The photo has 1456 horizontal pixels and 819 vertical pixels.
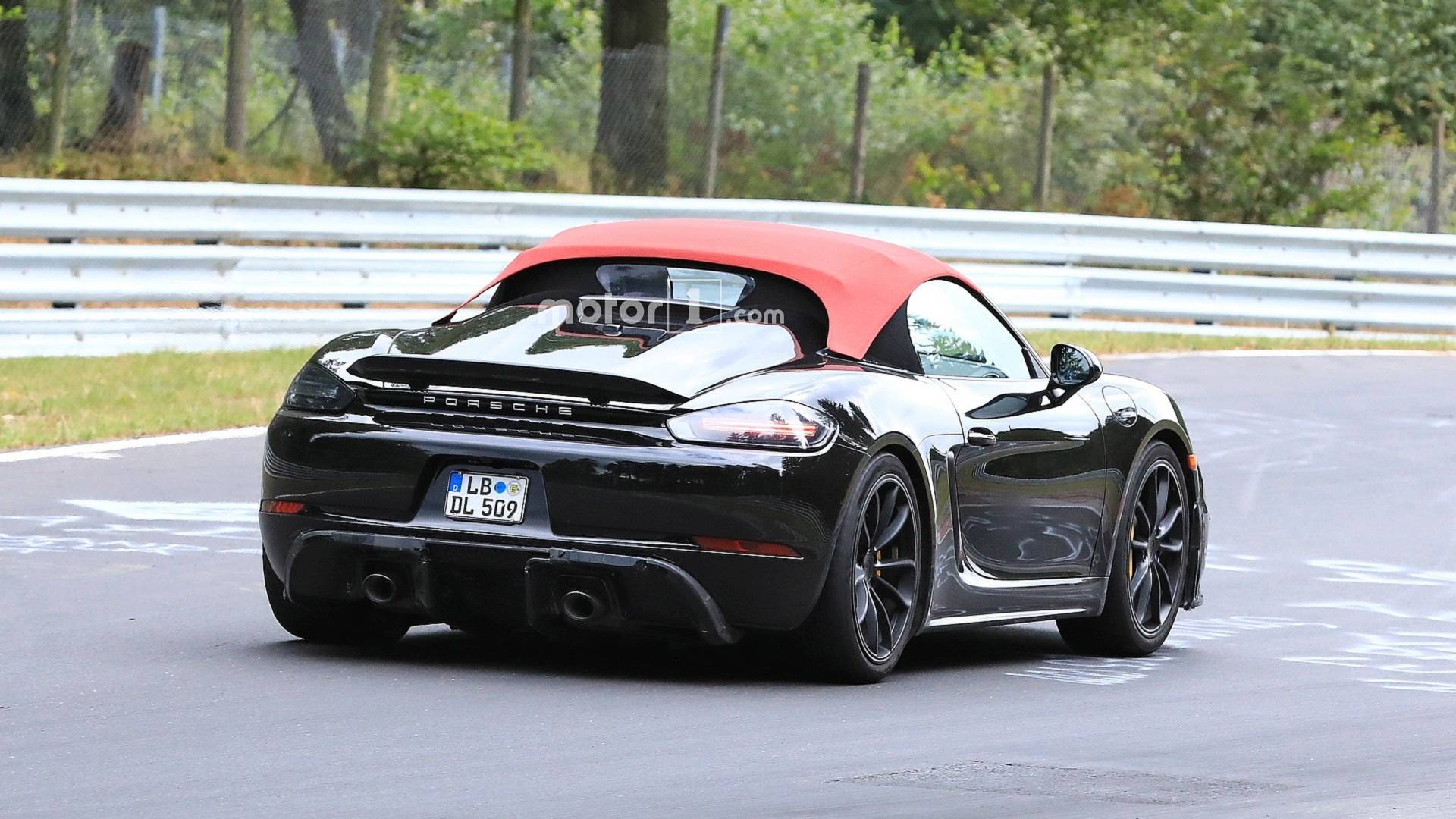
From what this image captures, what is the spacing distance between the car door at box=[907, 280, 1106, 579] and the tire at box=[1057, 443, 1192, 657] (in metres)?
0.21

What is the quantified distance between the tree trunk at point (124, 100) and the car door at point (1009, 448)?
14.3 meters

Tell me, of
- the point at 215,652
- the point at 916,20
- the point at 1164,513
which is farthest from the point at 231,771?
the point at 916,20

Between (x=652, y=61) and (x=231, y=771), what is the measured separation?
58.5 ft

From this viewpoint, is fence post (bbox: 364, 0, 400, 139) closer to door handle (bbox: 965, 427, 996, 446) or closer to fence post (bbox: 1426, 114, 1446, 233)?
fence post (bbox: 1426, 114, 1446, 233)

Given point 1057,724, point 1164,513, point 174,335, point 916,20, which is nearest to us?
point 1057,724

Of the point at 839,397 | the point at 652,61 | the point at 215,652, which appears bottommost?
the point at 215,652

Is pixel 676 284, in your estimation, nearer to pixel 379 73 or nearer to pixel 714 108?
pixel 714 108

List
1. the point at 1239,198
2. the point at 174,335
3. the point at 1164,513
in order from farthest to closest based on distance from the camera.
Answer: the point at 1239,198 → the point at 174,335 → the point at 1164,513

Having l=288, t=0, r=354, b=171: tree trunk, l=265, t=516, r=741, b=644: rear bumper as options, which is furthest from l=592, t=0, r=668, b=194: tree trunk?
l=265, t=516, r=741, b=644: rear bumper

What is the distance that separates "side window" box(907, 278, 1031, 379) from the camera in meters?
7.78

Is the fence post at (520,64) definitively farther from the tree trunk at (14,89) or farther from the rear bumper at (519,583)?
the rear bumper at (519,583)

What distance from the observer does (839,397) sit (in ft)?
23.1

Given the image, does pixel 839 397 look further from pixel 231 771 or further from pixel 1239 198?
pixel 1239 198

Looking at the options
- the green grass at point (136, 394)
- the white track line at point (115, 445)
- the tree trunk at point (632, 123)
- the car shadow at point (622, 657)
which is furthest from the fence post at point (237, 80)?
the car shadow at point (622, 657)
